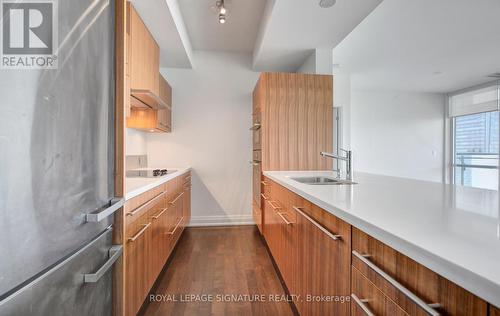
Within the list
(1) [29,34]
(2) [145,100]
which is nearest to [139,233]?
(1) [29,34]

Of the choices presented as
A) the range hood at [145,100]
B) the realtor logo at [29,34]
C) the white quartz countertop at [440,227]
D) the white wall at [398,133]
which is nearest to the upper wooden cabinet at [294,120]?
the range hood at [145,100]

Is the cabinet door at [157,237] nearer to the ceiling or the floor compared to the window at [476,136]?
nearer to the floor

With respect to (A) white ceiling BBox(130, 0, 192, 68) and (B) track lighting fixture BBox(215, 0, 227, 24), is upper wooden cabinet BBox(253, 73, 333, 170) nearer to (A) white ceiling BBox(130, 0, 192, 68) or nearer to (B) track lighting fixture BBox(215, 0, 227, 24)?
(B) track lighting fixture BBox(215, 0, 227, 24)

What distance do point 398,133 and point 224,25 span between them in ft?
15.9

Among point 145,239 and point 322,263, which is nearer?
point 322,263

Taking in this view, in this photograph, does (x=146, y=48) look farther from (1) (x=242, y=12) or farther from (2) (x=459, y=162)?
(2) (x=459, y=162)

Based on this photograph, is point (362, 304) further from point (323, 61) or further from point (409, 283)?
point (323, 61)

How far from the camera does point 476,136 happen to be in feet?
17.7

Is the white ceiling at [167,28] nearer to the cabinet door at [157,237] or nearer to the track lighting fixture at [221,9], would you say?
the track lighting fixture at [221,9]

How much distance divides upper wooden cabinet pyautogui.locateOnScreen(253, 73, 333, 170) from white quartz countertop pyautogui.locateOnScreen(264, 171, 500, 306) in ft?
5.41

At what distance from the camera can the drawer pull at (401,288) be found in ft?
1.70

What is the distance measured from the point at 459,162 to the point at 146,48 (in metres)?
7.11

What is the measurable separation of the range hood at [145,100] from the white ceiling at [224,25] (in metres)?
1.07

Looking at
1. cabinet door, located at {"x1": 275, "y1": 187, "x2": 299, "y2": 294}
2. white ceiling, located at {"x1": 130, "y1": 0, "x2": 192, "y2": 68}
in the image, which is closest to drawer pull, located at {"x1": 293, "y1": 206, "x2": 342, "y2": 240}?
cabinet door, located at {"x1": 275, "y1": 187, "x2": 299, "y2": 294}
